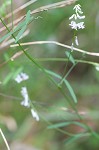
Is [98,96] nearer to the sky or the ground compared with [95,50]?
nearer to the ground

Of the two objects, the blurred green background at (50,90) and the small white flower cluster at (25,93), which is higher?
the small white flower cluster at (25,93)

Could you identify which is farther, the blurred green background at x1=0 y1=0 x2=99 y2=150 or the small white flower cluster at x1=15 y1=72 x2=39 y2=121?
the blurred green background at x1=0 y1=0 x2=99 y2=150

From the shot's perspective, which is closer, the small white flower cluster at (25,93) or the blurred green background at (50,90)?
the small white flower cluster at (25,93)

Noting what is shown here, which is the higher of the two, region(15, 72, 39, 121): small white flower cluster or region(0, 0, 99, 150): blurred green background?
region(15, 72, 39, 121): small white flower cluster

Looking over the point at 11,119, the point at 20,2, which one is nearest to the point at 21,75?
the point at 11,119

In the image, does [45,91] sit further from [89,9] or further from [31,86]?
[89,9]

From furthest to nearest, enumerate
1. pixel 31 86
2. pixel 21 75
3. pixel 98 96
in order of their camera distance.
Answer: pixel 98 96 < pixel 31 86 < pixel 21 75

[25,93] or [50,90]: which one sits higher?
[25,93]

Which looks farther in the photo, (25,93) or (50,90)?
(50,90)
